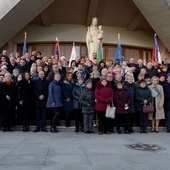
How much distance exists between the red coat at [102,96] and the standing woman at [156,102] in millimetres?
1454

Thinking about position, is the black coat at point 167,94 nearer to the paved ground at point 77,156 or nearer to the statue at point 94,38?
the paved ground at point 77,156

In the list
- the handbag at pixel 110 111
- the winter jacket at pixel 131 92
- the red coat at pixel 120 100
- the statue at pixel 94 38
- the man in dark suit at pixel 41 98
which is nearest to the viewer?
the handbag at pixel 110 111

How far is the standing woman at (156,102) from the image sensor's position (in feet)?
25.2

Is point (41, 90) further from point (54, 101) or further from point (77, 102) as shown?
point (77, 102)

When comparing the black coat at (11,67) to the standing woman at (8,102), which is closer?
the standing woman at (8,102)

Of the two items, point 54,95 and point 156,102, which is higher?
point 54,95

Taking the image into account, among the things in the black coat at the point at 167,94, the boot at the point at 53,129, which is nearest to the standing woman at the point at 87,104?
the boot at the point at 53,129

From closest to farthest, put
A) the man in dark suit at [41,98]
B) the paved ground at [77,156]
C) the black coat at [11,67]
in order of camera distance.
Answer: the paved ground at [77,156] < the man in dark suit at [41,98] < the black coat at [11,67]

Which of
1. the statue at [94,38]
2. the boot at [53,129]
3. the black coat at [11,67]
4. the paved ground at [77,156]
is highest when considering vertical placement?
the statue at [94,38]

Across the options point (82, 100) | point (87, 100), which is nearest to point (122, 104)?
point (87, 100)

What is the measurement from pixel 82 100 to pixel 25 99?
1.59 metres

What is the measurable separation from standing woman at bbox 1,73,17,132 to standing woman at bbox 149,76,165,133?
154 inches

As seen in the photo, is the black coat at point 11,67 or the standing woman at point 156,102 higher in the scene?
the black coat at point 11,67

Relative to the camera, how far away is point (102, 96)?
23.0 ft
